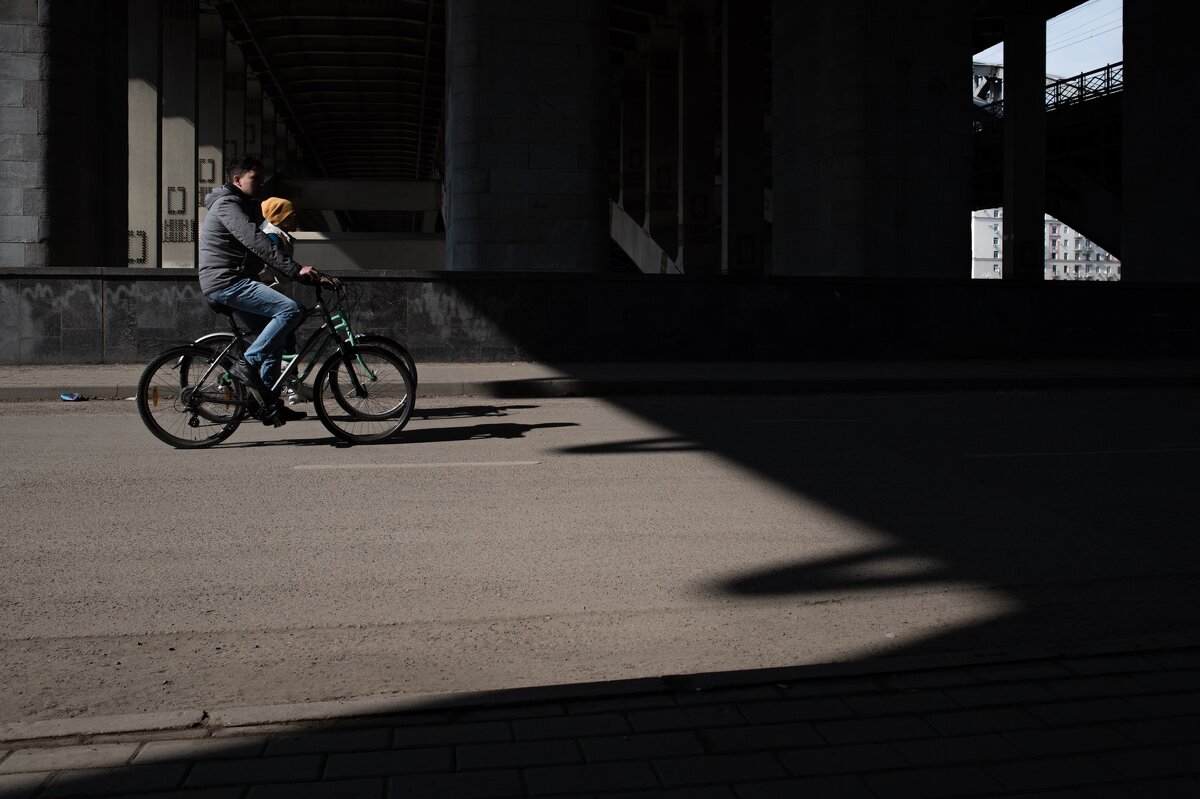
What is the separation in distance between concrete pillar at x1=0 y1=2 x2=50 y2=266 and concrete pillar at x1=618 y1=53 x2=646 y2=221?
1314 inches

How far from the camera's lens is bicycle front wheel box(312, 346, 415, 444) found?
941 cm

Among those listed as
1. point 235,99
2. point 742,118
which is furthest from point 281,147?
point 742,118

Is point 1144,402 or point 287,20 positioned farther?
point 287,20

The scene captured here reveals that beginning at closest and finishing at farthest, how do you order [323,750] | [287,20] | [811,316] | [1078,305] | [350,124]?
[323,750]
[811,316]
[1078,305]
[287,20]
[350,124]

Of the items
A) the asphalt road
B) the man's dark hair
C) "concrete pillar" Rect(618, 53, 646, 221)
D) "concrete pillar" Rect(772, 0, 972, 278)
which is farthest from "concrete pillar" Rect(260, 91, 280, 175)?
the man's dark hair

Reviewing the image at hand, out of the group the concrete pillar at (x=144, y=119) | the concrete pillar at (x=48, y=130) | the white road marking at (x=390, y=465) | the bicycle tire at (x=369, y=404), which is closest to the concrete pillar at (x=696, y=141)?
the concrete pillar at (x=144, y=119)

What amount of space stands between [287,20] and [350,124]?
22597mm

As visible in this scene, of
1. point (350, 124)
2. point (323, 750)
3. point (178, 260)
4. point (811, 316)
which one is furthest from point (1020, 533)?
point (350, 124)

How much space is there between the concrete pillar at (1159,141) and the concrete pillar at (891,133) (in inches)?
167

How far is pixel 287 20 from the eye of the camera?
40.4 metres

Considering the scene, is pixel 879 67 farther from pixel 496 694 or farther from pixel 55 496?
pixel 496 694

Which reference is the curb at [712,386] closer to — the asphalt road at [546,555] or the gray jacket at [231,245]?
the asphalt road at [546,555]

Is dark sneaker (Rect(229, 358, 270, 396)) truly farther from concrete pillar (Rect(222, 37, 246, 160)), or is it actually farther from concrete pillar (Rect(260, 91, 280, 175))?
concrete pillar (Rect(260, 91, 280, 175))

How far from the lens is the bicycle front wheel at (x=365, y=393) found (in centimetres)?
941
